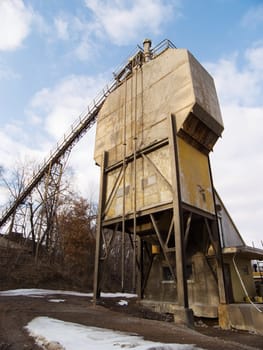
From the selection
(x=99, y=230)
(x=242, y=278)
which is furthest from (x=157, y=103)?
(x=242, y=278)

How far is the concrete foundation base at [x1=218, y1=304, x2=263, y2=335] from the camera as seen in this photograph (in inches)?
305

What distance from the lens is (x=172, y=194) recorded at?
819 centimetres

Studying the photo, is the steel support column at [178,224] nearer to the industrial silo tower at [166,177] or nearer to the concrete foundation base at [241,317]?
the industrial silo tower at [166,177]

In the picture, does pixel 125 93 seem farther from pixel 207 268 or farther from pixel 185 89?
pixel 207 268

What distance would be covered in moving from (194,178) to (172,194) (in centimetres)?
160

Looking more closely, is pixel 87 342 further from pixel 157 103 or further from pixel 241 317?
pixel 157 103

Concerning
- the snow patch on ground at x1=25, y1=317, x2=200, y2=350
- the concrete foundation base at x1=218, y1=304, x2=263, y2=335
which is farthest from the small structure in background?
the snow patch on ground at x1=25, y1=317, x2=200, y2=350

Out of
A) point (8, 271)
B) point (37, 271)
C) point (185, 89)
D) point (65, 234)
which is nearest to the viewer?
point (185, 89)

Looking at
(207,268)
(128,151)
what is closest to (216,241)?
(207,268)

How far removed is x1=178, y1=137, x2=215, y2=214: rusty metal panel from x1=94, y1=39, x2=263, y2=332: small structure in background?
0.04 m

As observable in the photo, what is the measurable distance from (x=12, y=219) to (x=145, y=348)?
24407mm

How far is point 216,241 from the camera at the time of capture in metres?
9.49

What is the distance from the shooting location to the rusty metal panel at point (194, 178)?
8.70 metres

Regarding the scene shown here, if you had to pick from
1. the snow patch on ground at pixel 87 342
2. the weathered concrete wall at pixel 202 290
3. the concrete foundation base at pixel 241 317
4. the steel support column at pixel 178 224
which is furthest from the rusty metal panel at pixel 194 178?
the snow patch on ground at pixel 87 342
